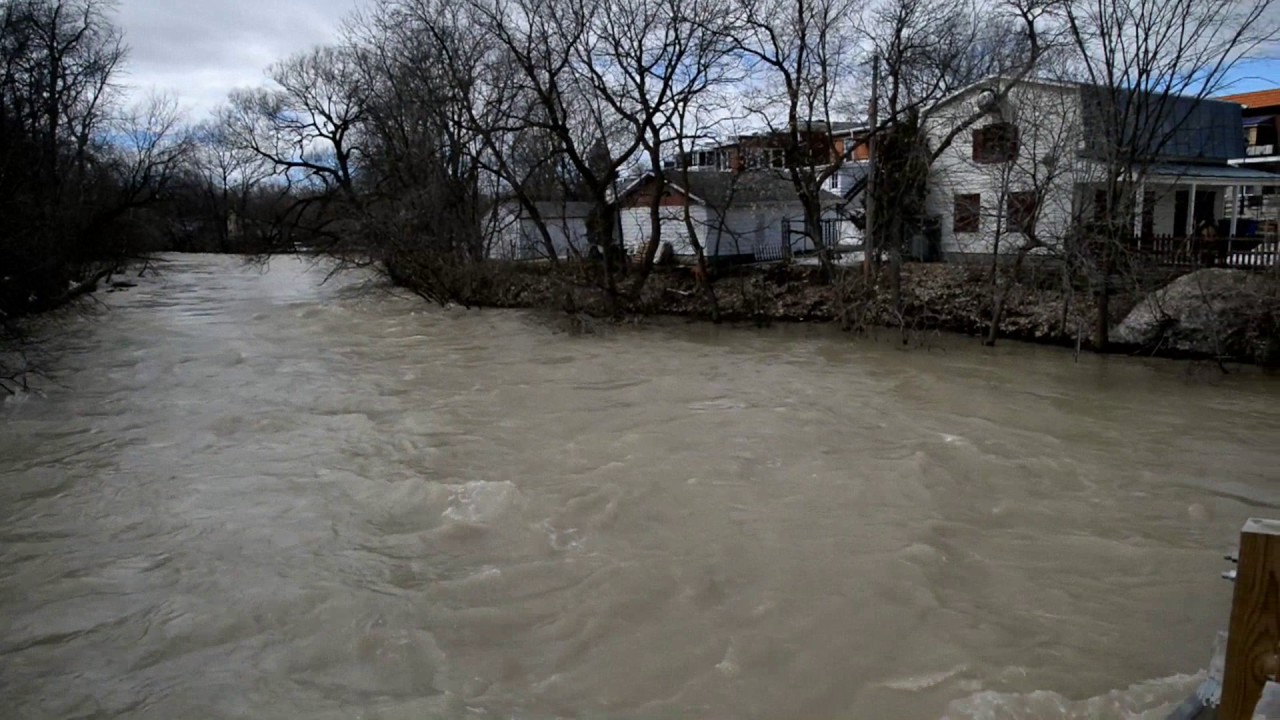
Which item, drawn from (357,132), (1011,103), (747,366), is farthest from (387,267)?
(1011,103)

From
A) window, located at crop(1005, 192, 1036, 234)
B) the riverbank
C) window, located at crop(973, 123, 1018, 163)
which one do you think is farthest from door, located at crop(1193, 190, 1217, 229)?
window, located at crop(1005, 192, 1036, 234)

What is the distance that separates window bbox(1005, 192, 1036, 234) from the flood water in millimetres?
3788

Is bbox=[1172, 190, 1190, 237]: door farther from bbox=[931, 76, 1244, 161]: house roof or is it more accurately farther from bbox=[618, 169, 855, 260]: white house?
bbox=[618, 169, 855, 260]: white house

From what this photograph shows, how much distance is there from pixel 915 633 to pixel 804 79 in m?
19.0

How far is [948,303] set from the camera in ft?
69.4

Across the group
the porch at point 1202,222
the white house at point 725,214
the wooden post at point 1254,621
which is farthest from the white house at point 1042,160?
the wooden post at point 1254,621

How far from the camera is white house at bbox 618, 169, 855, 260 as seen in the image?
2597 centimetres

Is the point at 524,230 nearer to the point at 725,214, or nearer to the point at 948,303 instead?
the point at 725,214

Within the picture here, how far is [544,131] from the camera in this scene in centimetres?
2398

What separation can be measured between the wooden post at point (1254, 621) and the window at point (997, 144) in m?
17.7

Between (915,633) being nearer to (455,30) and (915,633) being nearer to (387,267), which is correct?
(455,30)

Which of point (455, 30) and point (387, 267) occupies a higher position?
point (455, 30)

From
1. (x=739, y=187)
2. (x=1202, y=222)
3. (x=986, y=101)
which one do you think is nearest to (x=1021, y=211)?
(x=986, y=101)

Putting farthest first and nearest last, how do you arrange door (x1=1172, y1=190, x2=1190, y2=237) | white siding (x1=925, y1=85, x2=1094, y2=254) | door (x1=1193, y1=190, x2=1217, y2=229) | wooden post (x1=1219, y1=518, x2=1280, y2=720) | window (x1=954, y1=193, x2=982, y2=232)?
door (x1=1193, y1=190, x2=1217, y2=229) < door (x1=1172, y1=190, x2=1190, y2=237) < window (x1=954, y1=193, x2=982, y2=232) < white siding (x1=925, y1=85, x2=1094, y2=254) < wooden post (x1=1219, y1=518, x2=1280, y2=720)
